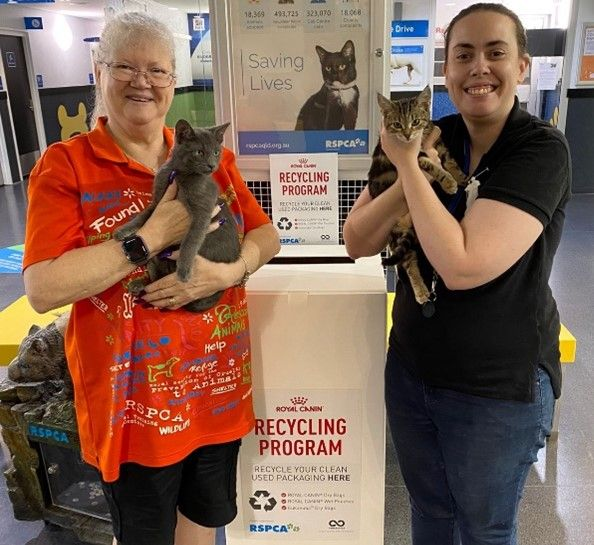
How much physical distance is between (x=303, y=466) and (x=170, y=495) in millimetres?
499

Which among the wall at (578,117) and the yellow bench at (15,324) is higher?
the wall at (578,117)

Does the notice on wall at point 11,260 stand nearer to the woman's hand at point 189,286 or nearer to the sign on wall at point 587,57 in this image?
the woman's hand at point 189,286

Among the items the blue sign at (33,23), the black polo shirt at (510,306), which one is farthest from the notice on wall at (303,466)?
the blue sign at (33,23)

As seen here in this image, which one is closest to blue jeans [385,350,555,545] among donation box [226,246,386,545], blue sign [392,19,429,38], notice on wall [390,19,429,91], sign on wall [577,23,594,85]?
donation box [226,246,386,545]

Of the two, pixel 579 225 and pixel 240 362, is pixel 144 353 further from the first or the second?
pixel 579 225

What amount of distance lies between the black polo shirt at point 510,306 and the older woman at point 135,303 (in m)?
0.46

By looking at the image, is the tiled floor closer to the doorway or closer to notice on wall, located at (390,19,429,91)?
notice on wall, located at (390,19,429,91)

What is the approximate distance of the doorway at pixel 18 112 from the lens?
8.20 meters

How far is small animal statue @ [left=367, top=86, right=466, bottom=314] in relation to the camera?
1.10 metres

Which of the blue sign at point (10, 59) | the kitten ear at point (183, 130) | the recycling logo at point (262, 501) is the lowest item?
A: the recycling logo at point (262, 501)

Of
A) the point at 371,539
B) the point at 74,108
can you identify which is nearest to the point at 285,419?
the point at 371,539

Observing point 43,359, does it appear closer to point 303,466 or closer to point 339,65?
point 303,466

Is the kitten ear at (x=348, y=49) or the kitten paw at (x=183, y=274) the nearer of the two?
the kitten paw at (x=183, y=274)

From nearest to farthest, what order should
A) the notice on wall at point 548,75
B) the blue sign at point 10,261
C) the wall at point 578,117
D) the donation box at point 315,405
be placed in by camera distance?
the donation box at point 315,405
the blue sign at point 10,261
the wall at point 578,117
the notice on wall at point 548,75
